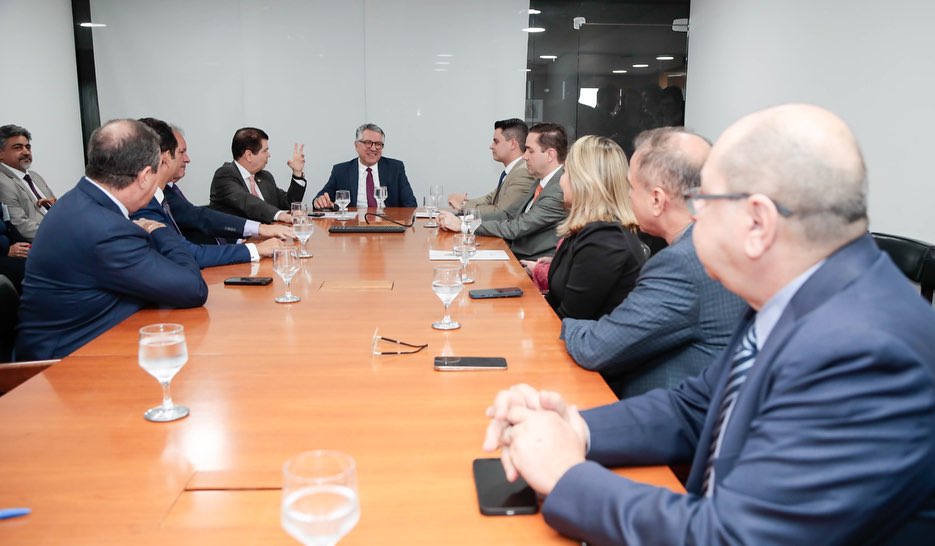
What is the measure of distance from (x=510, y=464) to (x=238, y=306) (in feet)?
5.40

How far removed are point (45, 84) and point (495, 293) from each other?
5837mm

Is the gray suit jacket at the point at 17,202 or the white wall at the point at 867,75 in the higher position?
the white wall at the point at 867,75

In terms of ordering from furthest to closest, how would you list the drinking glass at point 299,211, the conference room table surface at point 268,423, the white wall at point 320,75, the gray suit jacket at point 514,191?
the white wall at point 320,75, the gray suit jacket at point 514,191, the drinking glass at point 299,211, the conference room table surface at point 268,423

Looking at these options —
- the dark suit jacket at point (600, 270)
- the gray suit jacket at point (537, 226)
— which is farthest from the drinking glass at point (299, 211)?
the dark suit jacket at point (600, 270)

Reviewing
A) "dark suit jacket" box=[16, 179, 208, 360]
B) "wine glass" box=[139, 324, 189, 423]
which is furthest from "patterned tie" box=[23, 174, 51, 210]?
"wine glass" box=[139, 324, 189, 423]

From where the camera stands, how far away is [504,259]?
140 inches

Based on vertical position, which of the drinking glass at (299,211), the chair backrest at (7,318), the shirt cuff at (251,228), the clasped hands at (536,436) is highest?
the drinking glass at (299,211)

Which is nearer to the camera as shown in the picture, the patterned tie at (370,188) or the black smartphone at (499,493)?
the black smartphone at (499,493)

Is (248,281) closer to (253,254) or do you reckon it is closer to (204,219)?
(253,254)

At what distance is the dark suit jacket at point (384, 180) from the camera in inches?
256

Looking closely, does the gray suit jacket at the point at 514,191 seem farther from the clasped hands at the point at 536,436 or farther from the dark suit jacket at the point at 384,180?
the clasped hands at the point at 536,436

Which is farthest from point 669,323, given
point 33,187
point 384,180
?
point 33,187

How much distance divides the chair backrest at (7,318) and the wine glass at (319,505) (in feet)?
6.94

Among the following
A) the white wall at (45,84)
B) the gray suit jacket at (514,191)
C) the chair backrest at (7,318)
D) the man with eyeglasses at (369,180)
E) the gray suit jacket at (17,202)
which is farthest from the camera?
the man with eyeglasses at (369,180)
